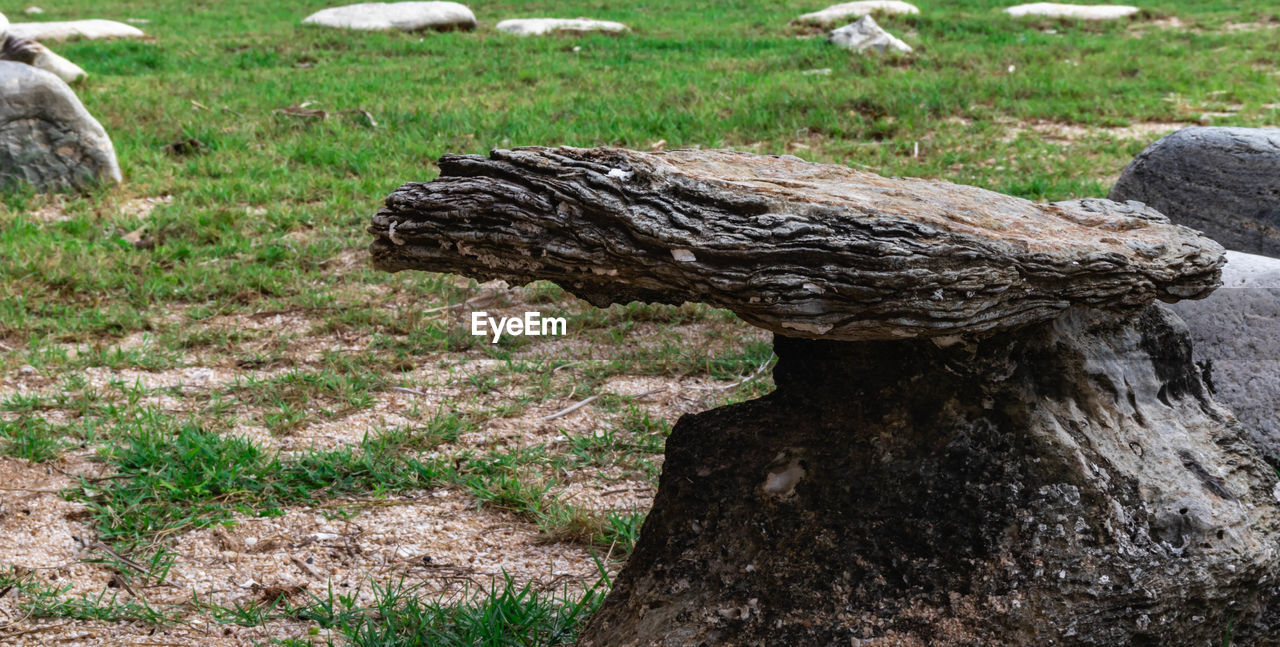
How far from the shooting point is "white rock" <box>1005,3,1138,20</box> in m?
14.4

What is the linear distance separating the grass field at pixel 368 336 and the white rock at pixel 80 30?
8.26 ft

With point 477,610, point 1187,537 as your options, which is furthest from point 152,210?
point 1187,537

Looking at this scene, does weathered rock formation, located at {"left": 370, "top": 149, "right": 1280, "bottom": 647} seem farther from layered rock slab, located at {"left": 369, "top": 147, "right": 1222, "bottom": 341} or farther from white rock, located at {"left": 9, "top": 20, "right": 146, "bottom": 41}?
white rock, located at {"left": 9, "top": 20, "right": 146, "bottom": 41}

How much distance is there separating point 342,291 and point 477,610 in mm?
3117

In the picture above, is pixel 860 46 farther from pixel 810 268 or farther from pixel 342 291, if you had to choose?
pixel 810 268

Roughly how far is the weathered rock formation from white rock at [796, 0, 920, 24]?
38.0ft

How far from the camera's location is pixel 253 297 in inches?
225

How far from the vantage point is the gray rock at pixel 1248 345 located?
365 cm

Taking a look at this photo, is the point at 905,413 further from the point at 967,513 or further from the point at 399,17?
the point at 399,17

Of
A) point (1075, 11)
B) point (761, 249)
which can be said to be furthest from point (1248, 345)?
point (1075, 11)

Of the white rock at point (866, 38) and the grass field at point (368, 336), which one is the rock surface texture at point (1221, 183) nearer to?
the grass field at point (368, 336)

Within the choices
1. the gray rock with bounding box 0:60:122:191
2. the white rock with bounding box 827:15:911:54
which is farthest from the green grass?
the white rock with bounding box 827:15:911:54

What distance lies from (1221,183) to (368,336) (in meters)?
3.79

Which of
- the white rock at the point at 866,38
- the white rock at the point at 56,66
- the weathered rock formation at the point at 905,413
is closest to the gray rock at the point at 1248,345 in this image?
the weathered rock formation at the point at 905,413
